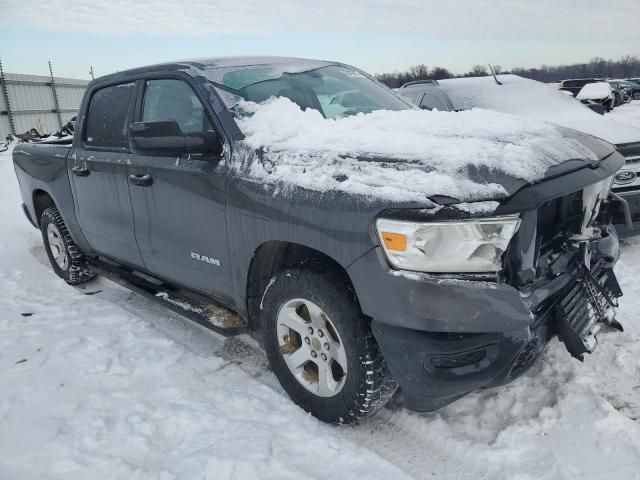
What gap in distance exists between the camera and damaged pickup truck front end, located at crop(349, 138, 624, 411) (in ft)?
6.42

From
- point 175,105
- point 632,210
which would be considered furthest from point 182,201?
point 632,210

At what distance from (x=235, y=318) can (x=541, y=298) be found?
1745mm

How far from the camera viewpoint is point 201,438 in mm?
2488

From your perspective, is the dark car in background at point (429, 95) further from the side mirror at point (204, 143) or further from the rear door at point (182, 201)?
the side mirror at point (204, 143)

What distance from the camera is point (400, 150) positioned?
2.26 meters

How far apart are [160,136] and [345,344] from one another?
1512 mm

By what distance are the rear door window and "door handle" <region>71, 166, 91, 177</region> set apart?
0.66 feet

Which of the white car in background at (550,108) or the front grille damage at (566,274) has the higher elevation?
the white car in background at (550,108)

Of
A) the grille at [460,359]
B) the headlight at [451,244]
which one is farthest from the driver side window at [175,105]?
the grille at [460,359]

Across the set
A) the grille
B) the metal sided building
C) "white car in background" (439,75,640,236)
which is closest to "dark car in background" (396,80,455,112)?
"white car in background" (439,75,640,236)

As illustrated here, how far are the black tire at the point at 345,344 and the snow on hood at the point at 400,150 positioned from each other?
46cm

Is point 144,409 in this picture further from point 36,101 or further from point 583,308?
point 36,101

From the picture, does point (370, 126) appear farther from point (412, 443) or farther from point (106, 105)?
point (106, 105)

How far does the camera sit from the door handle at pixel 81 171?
4004mm
